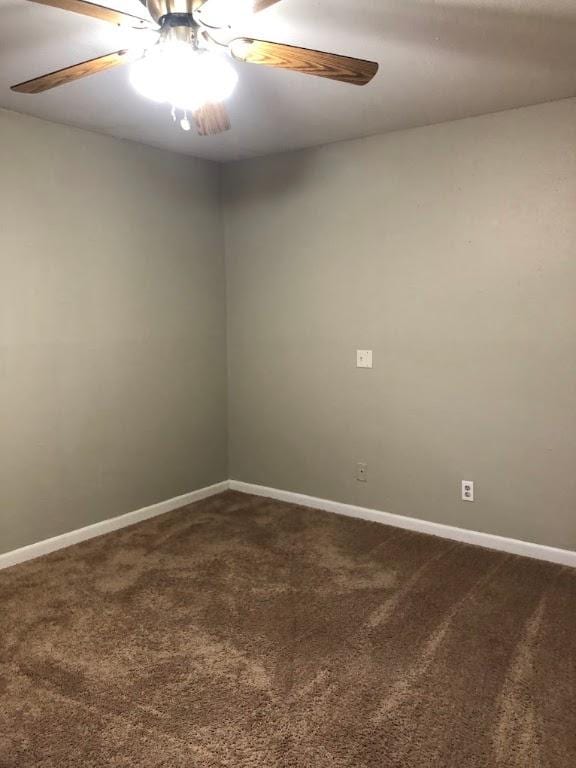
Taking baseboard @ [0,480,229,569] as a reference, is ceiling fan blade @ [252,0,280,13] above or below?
above

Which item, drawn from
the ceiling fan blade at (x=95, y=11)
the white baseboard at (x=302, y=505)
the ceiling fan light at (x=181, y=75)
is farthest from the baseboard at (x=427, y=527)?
the ceiling fan blade at (x=95, y=11)

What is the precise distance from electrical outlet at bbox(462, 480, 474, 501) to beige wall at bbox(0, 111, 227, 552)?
5.98 ft

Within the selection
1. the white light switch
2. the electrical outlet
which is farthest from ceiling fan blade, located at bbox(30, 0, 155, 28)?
the electrical outlet

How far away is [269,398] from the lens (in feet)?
14.4

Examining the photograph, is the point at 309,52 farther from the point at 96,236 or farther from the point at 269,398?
the point at 269,398

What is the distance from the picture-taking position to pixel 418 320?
367 cm

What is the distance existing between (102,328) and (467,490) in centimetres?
233

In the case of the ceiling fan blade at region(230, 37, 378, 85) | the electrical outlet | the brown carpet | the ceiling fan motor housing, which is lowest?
the brown carpet

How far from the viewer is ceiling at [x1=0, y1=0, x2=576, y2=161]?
7.06ft

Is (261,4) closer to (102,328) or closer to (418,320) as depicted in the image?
(418,320)

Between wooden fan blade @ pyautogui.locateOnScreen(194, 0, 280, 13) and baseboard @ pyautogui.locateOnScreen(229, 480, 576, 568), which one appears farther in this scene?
baseboard @ pyautogui.locateOnScreen(229, 480, 576, 568)

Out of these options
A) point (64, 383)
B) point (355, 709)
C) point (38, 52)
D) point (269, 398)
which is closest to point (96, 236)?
point (64, 383)

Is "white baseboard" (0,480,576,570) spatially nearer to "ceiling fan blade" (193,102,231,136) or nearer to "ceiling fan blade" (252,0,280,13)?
"ceiling fan blade" (193,102,231,136)

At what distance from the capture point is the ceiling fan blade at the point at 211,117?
7.39 feet
